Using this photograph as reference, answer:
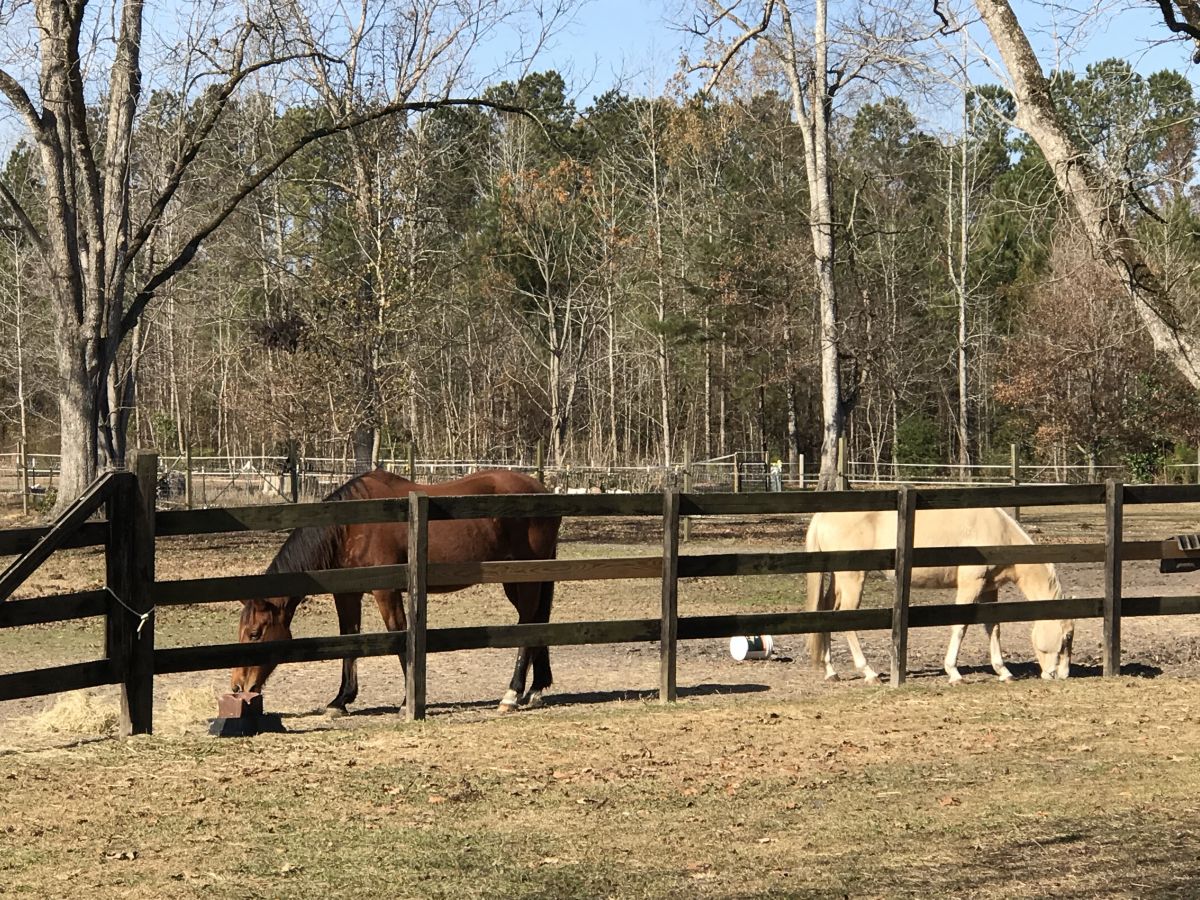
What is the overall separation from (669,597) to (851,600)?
2461 mm

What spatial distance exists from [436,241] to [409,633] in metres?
36.9

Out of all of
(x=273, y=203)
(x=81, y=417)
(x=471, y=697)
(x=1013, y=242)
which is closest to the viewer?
(x=471, y=697)

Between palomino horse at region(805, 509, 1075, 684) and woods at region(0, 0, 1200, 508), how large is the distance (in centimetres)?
1094

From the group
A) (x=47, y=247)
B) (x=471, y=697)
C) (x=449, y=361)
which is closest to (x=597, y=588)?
(x=471, y=697)

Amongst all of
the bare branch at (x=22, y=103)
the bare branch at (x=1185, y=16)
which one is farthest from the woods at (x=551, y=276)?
the bare branch at (x=1185, y=16)

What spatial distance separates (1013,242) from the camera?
153 ft

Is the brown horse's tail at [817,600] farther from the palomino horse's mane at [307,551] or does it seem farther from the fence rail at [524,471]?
the fence rail at [524,471]

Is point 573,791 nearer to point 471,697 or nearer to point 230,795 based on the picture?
point 230,795

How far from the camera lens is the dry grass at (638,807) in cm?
472

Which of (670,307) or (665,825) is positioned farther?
(670,307)

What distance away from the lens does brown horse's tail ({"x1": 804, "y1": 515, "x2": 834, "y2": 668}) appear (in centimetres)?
1002

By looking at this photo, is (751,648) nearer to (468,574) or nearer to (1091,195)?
(468,574)

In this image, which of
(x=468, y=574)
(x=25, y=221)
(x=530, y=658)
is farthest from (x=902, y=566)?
(x=25, y=221)

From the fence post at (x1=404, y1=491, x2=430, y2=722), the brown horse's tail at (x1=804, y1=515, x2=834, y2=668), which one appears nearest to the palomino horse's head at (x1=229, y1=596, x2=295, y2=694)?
the fence post at (x1=404, y1=491, x2=430, y2=722)
